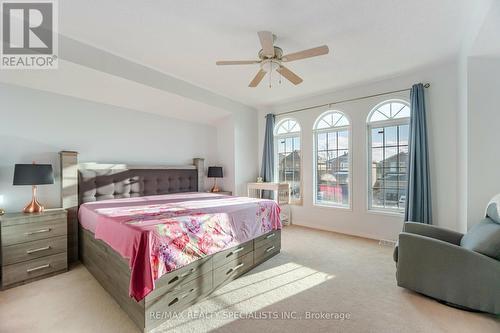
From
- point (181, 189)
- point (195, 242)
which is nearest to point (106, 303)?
point (195, 242)

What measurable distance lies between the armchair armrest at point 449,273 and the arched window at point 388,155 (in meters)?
1.91

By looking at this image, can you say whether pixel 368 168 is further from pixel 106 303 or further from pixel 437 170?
pixel 106 303

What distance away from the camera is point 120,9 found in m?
2.12

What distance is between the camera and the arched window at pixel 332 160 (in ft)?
14.5

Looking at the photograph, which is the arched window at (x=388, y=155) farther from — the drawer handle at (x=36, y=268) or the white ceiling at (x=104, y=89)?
the drawer handle at (x=36, y=268)

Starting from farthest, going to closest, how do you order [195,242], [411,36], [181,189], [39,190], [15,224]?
[181,189], [39,190], [411,36], [15,224], [195,242]

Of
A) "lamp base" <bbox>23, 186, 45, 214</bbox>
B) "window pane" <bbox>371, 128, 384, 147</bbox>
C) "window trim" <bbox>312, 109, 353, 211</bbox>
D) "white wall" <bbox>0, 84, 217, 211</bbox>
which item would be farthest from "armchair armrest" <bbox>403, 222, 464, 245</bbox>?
"lamp base" <bbox>23, 186, 45, 214</bbox>

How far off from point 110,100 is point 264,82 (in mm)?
2541

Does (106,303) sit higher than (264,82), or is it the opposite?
(264,82)

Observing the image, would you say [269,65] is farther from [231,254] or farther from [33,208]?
[33,208]

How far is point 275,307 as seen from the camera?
2057mm

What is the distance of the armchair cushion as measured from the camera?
1883 millimetres

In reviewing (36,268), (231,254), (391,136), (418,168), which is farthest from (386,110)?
(36,268)

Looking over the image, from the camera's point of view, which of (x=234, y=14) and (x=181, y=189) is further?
(x=181, y=189)
